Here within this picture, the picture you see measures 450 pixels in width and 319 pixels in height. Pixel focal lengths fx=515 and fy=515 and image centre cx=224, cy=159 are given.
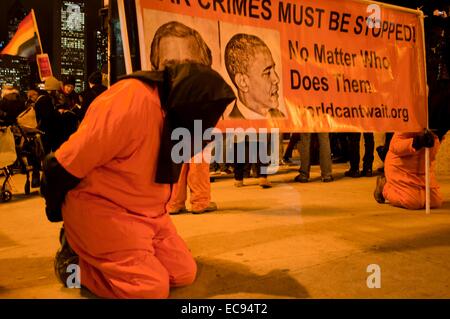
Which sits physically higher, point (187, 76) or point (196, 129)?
point (187, 76)

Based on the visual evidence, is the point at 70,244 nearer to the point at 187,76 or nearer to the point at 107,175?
the point at 107,175

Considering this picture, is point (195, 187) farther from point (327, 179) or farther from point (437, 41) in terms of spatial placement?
point (437, 41)

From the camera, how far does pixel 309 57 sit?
4.37m

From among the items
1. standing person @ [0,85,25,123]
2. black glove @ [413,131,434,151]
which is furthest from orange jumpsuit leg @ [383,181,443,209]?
standing person @ [0,85,25,123]

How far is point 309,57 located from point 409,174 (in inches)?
83.3

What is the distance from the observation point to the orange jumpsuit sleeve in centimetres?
274

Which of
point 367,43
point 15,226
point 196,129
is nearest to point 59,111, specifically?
point 15,226

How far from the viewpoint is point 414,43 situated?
5.28 metres

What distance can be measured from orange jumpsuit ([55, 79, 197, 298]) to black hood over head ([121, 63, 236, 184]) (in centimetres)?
6

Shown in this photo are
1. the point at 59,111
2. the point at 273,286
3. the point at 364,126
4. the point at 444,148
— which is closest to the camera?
the point at 273,286

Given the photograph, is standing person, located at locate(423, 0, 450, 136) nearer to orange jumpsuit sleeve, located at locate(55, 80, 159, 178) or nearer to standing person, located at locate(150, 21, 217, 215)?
standing person, located at locate(150, 21, 217, 215)

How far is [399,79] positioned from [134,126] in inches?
128

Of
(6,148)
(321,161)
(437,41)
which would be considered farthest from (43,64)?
(437,41)
